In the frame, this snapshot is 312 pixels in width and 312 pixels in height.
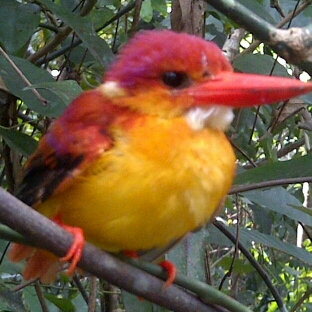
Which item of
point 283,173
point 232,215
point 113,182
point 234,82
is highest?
point 234,82

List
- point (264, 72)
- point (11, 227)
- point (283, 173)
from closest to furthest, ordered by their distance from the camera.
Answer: point (11, 227)
point (283, 173)
point (264, 72)

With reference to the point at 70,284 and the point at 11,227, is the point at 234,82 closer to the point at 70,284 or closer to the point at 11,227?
the point at 11,227

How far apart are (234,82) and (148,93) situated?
0.13 metres

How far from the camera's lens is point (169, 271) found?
0.96 m

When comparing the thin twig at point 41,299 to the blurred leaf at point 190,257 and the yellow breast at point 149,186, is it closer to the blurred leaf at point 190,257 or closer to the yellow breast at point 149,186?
the blurred leaf at point 190,257

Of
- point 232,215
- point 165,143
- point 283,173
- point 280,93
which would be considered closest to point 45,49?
point 283,173

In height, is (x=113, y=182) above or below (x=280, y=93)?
below

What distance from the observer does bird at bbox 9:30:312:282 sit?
2.82 ft

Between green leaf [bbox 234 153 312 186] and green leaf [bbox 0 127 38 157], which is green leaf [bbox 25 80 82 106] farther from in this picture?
green leaf [bbox 234 153 312 186]

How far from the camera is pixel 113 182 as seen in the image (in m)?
0.86

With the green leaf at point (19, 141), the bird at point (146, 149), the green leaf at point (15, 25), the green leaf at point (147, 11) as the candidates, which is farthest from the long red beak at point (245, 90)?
the green leaf at point (147, 11)

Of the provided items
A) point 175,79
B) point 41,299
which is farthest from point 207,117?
point 41,299

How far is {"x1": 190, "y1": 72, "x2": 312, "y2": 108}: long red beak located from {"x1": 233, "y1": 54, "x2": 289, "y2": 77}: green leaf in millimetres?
506

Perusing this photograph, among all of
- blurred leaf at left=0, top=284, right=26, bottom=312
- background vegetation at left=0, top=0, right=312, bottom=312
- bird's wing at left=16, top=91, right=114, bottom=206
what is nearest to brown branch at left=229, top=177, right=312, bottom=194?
background vegetation at left=0, top=0, right=312, bottom=312
